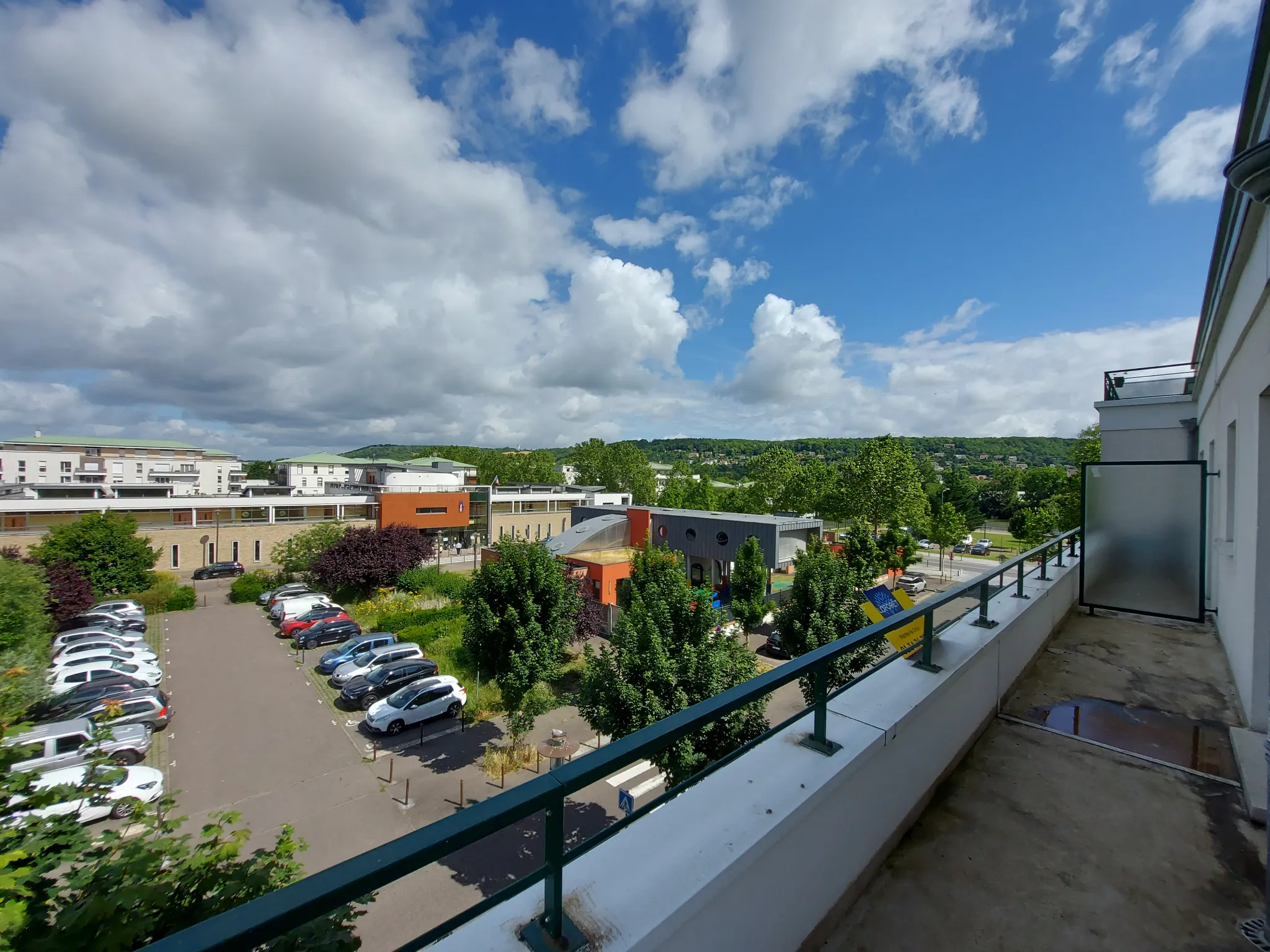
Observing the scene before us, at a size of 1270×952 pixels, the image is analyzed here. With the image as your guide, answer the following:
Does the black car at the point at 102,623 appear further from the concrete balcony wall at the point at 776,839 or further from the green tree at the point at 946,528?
the green tree at the point at 946,528

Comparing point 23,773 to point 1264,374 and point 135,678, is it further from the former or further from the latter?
point 135,678

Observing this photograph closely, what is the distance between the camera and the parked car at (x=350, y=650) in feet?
58.1

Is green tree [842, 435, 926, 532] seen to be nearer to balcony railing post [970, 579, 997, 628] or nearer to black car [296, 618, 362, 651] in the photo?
black car [296, 618, 362, 651]

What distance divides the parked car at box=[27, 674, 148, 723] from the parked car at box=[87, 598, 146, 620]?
29.1 ft

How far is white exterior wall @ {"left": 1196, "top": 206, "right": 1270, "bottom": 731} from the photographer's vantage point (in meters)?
3.56

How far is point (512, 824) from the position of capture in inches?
36.7

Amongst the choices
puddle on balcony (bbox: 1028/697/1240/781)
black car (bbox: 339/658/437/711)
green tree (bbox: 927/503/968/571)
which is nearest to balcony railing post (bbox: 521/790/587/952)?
puddle on balcony (bbox: 1028/697/1240/781)

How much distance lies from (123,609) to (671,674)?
25878 millimetres

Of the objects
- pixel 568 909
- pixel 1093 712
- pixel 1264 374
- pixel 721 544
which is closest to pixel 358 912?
pixel 568 909

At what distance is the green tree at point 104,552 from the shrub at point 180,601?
→ 1877 mm

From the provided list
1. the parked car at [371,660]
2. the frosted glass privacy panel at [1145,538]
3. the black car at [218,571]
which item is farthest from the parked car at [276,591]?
the frosted glass privacy panel at [1145,538]

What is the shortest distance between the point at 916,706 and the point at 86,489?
202ft

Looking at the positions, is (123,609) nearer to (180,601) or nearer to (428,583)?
(180,601)

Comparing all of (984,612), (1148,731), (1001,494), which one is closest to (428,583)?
(984,612)
